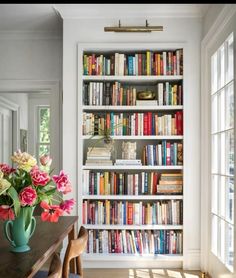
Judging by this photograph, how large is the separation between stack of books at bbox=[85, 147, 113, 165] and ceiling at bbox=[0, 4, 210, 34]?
4.58 feet

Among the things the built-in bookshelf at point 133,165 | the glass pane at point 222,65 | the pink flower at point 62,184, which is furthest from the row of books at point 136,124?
the pink flower at point 62,184

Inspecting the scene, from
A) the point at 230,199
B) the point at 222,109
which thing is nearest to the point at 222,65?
the point at 222,109

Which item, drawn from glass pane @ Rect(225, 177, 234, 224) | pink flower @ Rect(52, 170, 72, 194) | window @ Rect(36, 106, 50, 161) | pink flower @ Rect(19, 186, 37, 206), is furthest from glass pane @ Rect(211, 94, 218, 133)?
window @ Rect(36, 106, 50, 161)

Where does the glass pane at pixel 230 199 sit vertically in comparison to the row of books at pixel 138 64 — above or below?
below

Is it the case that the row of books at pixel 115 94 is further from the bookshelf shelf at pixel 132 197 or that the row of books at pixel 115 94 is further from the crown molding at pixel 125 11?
the bookshelf shelf at pixel 132 197

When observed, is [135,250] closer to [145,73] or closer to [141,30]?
[145,73]

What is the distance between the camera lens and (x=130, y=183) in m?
4.09

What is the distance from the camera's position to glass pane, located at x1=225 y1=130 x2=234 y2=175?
120 inches

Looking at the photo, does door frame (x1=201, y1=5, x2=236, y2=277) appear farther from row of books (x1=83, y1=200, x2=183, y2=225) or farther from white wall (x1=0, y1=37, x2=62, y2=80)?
white wall (x1=0, y1=37, x2=62, y2=80)

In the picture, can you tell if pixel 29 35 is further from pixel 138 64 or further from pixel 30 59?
pixel 138 64

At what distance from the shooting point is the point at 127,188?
4102 mm

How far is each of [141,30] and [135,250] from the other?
2248mm

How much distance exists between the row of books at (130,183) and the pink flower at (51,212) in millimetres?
2018

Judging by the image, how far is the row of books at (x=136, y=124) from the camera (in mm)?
4086
